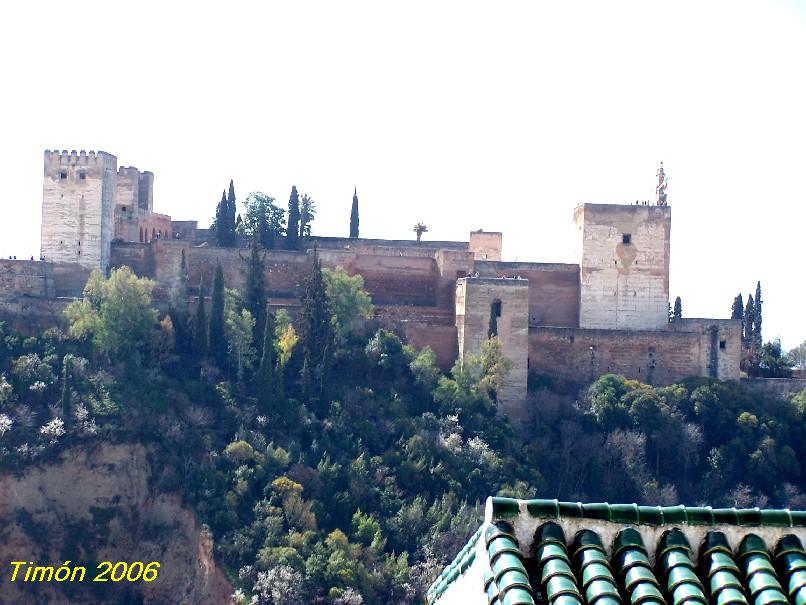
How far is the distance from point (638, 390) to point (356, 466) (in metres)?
7.91

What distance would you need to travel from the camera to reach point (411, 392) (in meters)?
37.5

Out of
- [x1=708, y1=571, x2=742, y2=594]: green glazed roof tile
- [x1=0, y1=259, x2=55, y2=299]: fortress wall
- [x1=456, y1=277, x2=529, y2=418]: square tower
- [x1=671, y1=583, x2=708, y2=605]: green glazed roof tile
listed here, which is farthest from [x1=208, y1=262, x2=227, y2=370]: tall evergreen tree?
[x1=671, y1=583, x2=708, y2=605]: green glazed roof tile

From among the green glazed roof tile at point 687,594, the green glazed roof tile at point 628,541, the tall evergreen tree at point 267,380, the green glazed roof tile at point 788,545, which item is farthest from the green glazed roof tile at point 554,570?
the tall evergreen tree at point 267,380

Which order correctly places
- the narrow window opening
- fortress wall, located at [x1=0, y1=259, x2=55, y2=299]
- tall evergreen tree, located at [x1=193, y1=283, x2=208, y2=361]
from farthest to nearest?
fortress wall, located at [x1=0, y1=259, x2=55, y2=299], the narrow window opening, tall evergreen tree, located at [x1=193, y1=283, x2=208, y2=361]

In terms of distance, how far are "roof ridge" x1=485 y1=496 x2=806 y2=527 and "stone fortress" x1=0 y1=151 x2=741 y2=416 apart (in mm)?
29792

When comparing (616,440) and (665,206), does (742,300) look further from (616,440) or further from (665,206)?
(616,440)

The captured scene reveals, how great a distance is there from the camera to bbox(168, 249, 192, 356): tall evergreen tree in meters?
37.6

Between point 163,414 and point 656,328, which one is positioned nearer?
point 163,414

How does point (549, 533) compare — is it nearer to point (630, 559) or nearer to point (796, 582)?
point (630, 559)

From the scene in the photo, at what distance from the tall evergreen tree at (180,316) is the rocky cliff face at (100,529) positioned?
3.87m

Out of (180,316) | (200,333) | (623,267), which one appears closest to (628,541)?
(200,333)

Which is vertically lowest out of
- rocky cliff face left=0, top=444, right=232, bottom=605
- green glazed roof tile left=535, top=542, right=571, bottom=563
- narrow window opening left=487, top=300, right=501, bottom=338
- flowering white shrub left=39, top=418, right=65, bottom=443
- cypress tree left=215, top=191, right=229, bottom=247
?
rocky cliff face left=0, top=444, right=232, bottom=605

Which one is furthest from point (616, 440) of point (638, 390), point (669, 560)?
point (669, 560)

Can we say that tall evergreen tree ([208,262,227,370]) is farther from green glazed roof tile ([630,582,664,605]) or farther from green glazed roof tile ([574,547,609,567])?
green glazed roof tile ([630,582,664,605])
